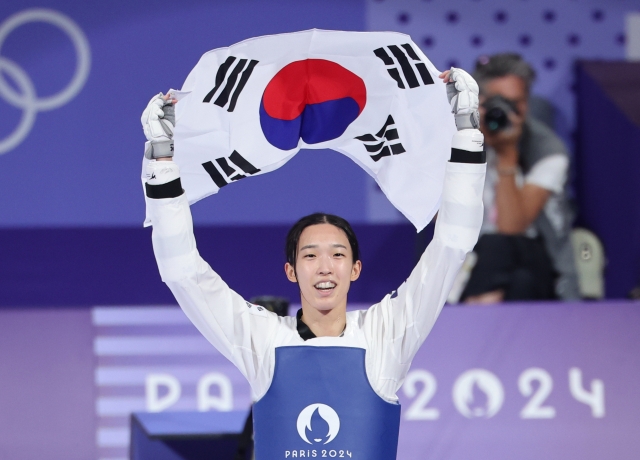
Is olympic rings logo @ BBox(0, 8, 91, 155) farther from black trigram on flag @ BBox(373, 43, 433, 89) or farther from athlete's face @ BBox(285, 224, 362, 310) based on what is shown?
athlete's face @ BBox(285, 224, 362, 310)

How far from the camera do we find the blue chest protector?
3.08 meters

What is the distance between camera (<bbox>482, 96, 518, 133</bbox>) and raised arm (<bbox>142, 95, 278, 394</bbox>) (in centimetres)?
282

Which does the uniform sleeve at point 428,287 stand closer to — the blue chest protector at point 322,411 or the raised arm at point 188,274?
the blue chest protector at point 322,411

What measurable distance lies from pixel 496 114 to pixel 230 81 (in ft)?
8.30

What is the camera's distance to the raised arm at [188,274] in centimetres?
305

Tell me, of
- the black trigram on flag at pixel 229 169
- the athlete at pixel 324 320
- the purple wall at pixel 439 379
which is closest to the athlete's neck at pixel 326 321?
the athlete at pixel 324 320

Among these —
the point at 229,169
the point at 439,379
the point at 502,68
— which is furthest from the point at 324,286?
the point at 502,68

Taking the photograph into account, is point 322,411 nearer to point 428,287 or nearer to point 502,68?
point 428,287

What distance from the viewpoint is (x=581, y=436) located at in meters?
4.83

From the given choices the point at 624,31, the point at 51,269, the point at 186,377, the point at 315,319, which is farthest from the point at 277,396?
the point at 624,31

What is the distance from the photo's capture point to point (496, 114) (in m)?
5.73

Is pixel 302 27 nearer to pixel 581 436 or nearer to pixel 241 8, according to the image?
pixel 241 8

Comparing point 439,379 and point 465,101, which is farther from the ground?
point 465,101

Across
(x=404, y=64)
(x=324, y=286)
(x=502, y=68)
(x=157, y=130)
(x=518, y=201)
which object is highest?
(x=502, y=68)
